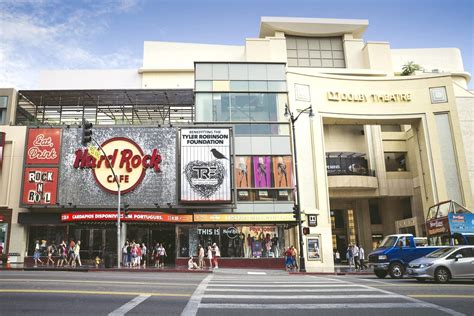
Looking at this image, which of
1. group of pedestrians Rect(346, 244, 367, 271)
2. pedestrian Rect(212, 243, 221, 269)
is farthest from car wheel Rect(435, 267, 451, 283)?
A: pedestrian Rect(212, 243, 221, 269)

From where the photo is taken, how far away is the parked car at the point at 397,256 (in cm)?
2041

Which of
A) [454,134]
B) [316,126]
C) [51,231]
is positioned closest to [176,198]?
[51,231]

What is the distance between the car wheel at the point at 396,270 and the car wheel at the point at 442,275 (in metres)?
3.89

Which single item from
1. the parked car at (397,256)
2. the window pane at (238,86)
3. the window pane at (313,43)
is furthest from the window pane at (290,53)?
the parked car at (397,256)

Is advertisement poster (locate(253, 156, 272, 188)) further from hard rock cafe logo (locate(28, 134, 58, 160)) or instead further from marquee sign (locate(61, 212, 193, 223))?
hard rock cafe logo (locate(28, 134, 58, 160))

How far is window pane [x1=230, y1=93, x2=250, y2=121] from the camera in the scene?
1435 inches

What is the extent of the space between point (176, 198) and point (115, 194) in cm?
484

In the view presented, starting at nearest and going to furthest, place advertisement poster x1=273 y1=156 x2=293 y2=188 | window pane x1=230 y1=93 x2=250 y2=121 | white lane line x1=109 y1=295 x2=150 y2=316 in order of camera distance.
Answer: white lane line x1=109 y1=295 x2=150 y2=316 → advertisement poster x1=273 y1=156 x2=293 y2=188 → window pane x1=230 y1=93 x2=250 y2=121

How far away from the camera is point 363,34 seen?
53.5 m

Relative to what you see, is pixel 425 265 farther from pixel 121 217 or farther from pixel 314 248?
pixel 121 217

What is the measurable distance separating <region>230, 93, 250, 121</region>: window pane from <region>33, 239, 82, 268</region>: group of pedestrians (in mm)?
16220

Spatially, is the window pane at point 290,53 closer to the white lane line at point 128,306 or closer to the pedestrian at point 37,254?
the pedestrian at point 37,254

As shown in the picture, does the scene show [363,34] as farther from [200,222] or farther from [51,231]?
[51,231]

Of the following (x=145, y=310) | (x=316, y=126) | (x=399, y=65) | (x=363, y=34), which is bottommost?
(x=145, y=310)
